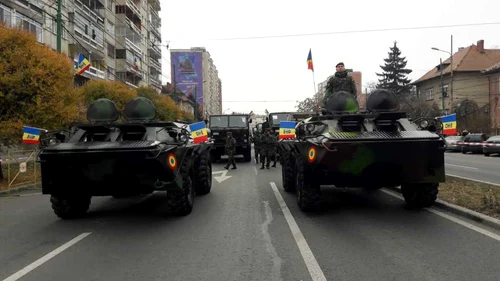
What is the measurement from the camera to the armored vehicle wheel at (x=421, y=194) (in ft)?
25.8

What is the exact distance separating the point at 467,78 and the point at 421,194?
52.8 m

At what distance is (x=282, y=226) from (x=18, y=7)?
27026mm

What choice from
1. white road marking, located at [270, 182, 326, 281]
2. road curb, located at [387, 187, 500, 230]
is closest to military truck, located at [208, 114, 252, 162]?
white road marking, located at [270, 182, 326, 281]

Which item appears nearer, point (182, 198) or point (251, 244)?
point (251, 244)

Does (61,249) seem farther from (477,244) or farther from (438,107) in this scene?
(438,107)

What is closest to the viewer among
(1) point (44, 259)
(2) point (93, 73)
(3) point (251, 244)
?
(1) point (44, 259)

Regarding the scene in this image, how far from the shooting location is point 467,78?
177 ft

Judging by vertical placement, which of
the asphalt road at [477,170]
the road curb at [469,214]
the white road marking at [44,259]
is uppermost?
the road curb at [469,214]

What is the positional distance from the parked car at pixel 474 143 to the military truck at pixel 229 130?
57.6 ft

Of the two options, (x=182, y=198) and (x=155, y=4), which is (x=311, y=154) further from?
(x=155, y=4)

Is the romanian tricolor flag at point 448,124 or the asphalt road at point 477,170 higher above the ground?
the romanian tricolor flag at point 448,124

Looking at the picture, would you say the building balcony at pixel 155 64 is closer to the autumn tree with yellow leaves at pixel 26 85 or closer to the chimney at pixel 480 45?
the chimney at pixel 480 45

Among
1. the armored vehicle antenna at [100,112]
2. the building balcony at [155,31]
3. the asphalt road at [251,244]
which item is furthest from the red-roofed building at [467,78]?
the armored vehicle antenna at [100,112]

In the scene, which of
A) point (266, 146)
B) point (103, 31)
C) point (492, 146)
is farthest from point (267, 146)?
point (103, 31)
